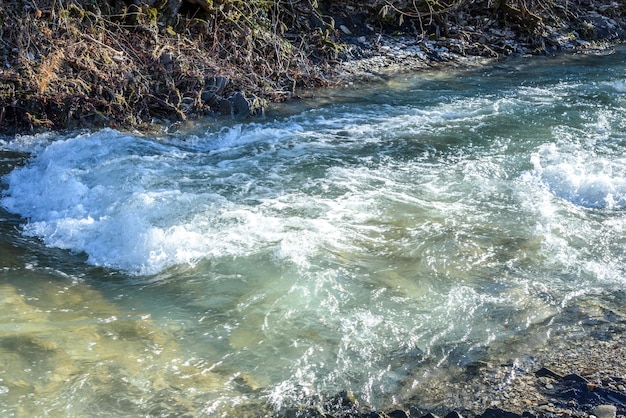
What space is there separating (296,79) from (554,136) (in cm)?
355

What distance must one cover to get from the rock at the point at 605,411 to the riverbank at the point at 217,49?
5587 mm

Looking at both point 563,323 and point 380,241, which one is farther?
point 380,241

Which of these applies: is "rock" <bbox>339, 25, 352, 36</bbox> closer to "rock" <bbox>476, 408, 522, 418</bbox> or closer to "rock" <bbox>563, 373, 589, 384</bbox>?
"rock" <bbox>563, 373, 589, 384</bbox>

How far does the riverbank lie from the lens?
741cm

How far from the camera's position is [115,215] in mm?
5168

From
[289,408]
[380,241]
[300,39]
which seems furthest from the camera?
[300,39]

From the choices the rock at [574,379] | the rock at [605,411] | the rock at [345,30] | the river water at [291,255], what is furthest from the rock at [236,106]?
the rock at [605,411]

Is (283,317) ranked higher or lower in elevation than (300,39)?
lower

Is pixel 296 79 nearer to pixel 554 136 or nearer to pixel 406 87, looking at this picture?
pixel 406 87

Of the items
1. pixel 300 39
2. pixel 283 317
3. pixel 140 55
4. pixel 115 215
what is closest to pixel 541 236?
pixel 283 317

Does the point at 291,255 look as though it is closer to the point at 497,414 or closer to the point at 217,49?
the point at 497,414

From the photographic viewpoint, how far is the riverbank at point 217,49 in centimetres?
741

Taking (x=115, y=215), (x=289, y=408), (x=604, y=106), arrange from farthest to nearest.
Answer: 1. (x=604, y=106)
2. (x=115, y=215)
3. (x=289, y=408)

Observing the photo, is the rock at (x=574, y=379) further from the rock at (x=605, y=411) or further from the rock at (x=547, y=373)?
Answer: the rock at (x=605, y=411)
